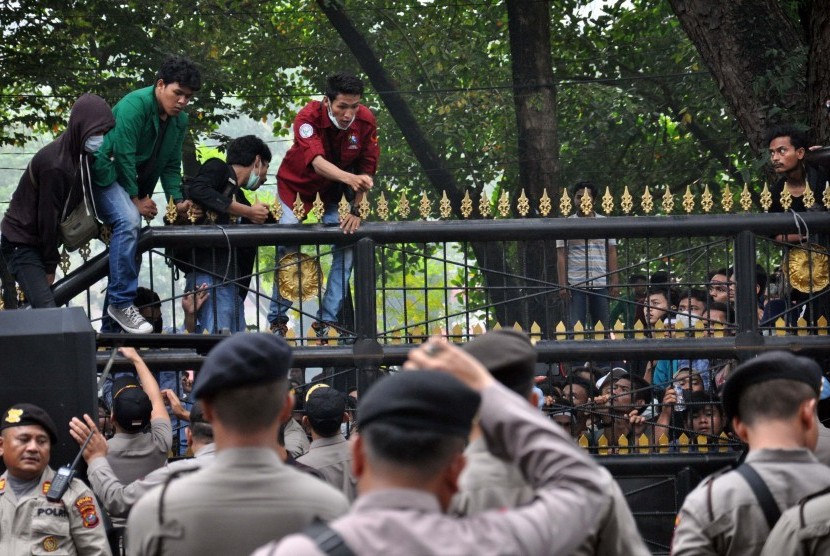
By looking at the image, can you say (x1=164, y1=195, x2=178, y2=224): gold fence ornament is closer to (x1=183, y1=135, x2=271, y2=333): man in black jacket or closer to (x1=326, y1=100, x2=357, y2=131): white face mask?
(x1=183, y1=135, x2=271, y2=333): man in black jacket

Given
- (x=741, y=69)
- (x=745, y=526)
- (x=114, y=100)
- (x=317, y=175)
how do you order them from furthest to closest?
1. (x=114, y=100)
2. (x=741, y=69)
3. (x=317, y=175)
4. (x=745, y=526)

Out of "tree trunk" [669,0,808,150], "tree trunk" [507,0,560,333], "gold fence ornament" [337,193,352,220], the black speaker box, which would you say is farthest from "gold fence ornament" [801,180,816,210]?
"tree trunk" [507,0,560,333]

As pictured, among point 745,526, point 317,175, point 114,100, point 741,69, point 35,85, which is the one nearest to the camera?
point 745,526

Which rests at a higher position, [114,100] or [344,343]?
[114,100]

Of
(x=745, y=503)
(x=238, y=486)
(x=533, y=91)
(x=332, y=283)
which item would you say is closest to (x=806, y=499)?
(x=745, y=503)

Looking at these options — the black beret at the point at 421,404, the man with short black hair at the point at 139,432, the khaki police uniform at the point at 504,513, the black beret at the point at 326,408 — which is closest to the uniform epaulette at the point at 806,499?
the khaki police uniform at the point at 504,513

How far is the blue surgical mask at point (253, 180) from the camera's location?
31.3 feet

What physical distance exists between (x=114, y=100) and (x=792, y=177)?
10282 mm

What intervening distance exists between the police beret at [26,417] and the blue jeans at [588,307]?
3494 millimetres

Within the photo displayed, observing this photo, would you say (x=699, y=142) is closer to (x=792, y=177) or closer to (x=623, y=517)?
(x=792, y=177)

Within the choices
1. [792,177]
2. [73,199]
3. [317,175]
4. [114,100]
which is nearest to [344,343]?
[317,175]

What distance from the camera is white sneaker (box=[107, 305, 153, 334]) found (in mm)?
8344

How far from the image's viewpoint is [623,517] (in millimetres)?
3609

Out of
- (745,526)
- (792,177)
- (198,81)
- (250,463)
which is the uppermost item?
(198,81)
